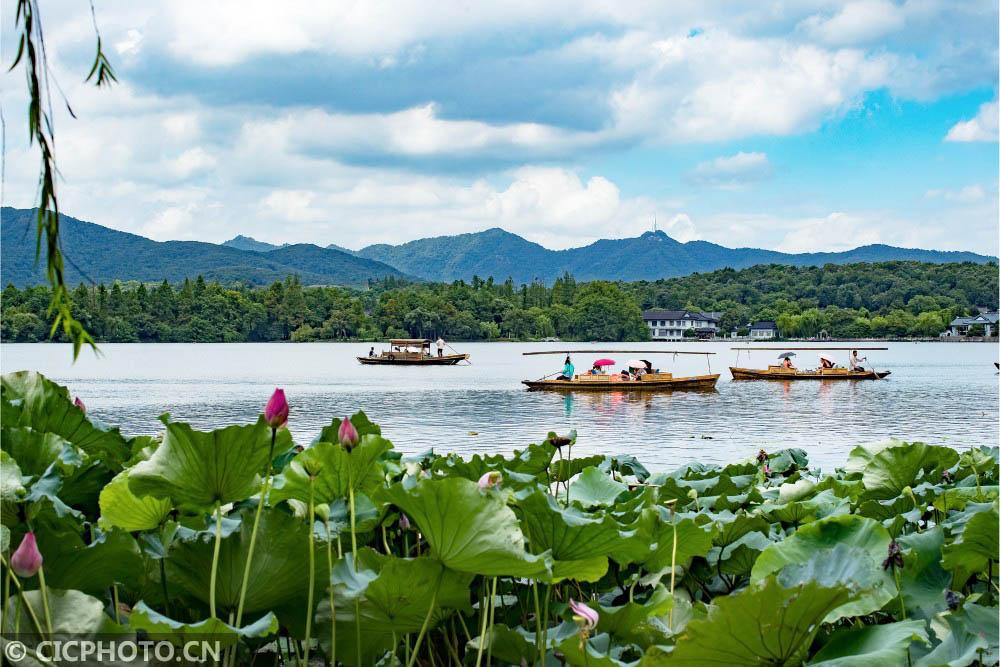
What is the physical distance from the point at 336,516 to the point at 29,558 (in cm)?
81

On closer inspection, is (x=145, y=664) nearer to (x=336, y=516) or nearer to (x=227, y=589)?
(x=227, y=589)

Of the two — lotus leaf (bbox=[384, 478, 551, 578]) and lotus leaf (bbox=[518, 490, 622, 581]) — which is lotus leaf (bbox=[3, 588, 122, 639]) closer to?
lotus leaf (bbox=[384, 478, 551, 578])

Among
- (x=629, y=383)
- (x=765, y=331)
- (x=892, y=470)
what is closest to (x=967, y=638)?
(x=892, y=470)

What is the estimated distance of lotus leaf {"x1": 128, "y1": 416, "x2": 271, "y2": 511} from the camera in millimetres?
1685

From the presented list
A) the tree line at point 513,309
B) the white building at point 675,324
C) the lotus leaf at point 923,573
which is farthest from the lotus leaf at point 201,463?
the white building at point 675,324

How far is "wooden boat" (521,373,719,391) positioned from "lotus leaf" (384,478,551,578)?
34.6 m

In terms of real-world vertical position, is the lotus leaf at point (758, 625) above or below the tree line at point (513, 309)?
below

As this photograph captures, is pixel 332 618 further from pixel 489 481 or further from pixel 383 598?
pixel 489 481

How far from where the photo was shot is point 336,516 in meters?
2.10

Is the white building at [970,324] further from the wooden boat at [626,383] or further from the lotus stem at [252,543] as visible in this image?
the lotus stem at [252,543]

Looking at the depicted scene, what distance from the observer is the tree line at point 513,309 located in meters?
114

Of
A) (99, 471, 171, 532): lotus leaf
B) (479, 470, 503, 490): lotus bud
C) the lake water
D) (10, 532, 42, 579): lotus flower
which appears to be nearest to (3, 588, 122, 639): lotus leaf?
(10, 532, 42, 579): lotus flower

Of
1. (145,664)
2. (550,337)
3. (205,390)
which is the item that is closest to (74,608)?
(145,664)

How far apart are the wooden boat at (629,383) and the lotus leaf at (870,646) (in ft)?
113
